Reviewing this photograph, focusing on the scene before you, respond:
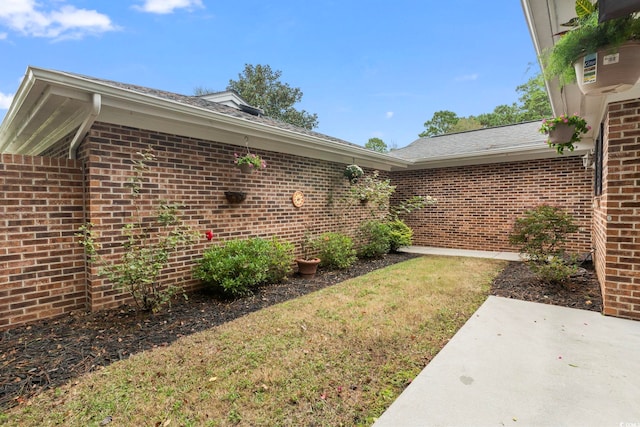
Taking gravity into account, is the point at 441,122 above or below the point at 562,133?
above

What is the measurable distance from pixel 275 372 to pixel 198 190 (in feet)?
10.5

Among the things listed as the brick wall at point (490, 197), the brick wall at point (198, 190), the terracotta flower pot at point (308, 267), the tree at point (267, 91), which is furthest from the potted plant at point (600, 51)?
the tree at point (267, 91)

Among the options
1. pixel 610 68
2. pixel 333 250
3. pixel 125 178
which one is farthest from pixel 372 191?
pixel 610 68

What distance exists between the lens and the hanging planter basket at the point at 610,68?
6.94 feet

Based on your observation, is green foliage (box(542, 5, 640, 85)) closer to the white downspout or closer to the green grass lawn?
the green grass lawn

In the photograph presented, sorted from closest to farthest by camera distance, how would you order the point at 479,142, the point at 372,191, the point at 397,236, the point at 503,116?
the point at 372,191
the point at 397,236
the point at 479,142
the point at 503,116

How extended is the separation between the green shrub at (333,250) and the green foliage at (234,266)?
1.85 metres

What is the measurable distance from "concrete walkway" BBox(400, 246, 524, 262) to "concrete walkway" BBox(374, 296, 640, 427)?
14.5 ft

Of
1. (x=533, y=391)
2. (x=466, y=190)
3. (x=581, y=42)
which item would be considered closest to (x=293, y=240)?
(x=533, y=391)

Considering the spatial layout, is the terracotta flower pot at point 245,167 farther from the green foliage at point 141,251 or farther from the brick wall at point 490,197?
the brick wall at point 490,197

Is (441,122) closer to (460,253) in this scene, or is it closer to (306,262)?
(460,253)

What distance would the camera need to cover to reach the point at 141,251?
3.65 meters

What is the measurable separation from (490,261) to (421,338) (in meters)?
5.12

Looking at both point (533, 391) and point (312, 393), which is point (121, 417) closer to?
point (312, 393)
